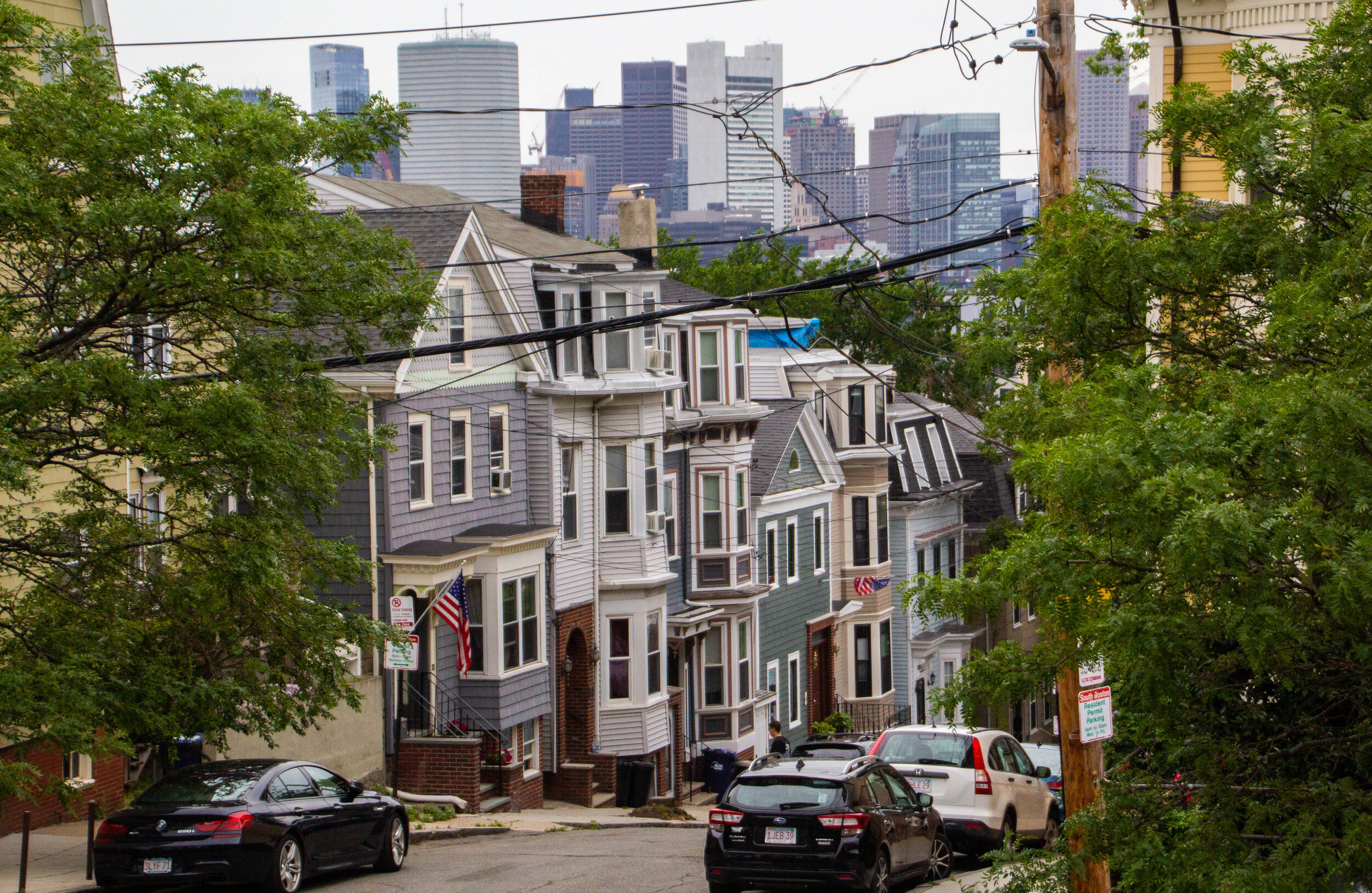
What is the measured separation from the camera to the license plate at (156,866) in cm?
1504

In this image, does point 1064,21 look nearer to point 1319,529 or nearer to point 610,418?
point 1319,529

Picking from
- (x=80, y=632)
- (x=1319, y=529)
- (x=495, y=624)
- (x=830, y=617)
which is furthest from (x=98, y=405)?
(x=830, y=617)

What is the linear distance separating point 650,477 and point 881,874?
18996mm

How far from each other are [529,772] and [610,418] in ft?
25.5

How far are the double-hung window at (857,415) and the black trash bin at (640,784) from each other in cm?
1670

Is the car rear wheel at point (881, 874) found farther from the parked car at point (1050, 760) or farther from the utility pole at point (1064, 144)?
the parked car at point (1050, 760)

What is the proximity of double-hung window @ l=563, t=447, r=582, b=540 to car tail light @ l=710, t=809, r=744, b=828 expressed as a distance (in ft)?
54.8

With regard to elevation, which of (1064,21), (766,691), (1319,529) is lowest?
(766,691)

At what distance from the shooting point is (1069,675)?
13195 mm

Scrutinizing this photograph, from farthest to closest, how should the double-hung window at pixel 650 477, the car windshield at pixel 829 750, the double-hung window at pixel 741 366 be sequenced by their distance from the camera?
1. the double-hung window at pixel 741 366
2. the double-hung window at pixel 650 477
3. the car windshield at pixel 829 750

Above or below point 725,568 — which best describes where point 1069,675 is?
above

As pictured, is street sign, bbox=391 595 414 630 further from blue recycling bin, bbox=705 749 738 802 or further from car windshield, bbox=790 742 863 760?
blue recycling bin, bbox=705 749 738 802

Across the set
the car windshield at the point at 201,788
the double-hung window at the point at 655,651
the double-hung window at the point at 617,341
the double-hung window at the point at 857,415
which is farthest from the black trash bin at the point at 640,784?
the double-hung window at the point at 857,415

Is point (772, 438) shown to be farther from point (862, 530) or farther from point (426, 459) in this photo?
point (426, 459)
